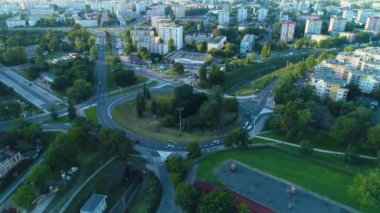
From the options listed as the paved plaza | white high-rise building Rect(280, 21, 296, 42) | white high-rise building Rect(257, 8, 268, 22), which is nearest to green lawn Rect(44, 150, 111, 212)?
the paved plaza

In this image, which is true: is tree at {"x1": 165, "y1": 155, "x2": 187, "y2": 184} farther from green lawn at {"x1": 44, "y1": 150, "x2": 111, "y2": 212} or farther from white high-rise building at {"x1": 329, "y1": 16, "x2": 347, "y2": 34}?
white high-rise building at {"x1": 329, "y1": 16, "x2": 347, "y2": 34}

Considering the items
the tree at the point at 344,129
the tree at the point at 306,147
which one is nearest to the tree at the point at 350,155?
the tree at the point at 344,129

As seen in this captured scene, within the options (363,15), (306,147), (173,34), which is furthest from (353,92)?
(363,15)

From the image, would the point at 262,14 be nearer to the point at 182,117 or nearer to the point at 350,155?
the point at 182,117

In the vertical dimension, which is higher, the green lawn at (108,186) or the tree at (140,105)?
the tree at (140,105)

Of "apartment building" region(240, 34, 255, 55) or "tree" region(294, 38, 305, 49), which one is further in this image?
"tree" region(294, 38, 305, 49)

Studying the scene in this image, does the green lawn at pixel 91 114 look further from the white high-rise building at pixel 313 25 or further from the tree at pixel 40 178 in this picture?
the white high-rise building at pixel 313 25

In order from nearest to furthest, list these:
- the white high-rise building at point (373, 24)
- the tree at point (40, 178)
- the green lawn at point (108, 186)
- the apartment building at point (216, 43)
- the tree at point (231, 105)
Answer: the tree at point (40, 178), the green lawn at point (108, 186), the tree at point (231, 105), the apartment building at point (216, 43), the white high-rise building at point (373, 24)
